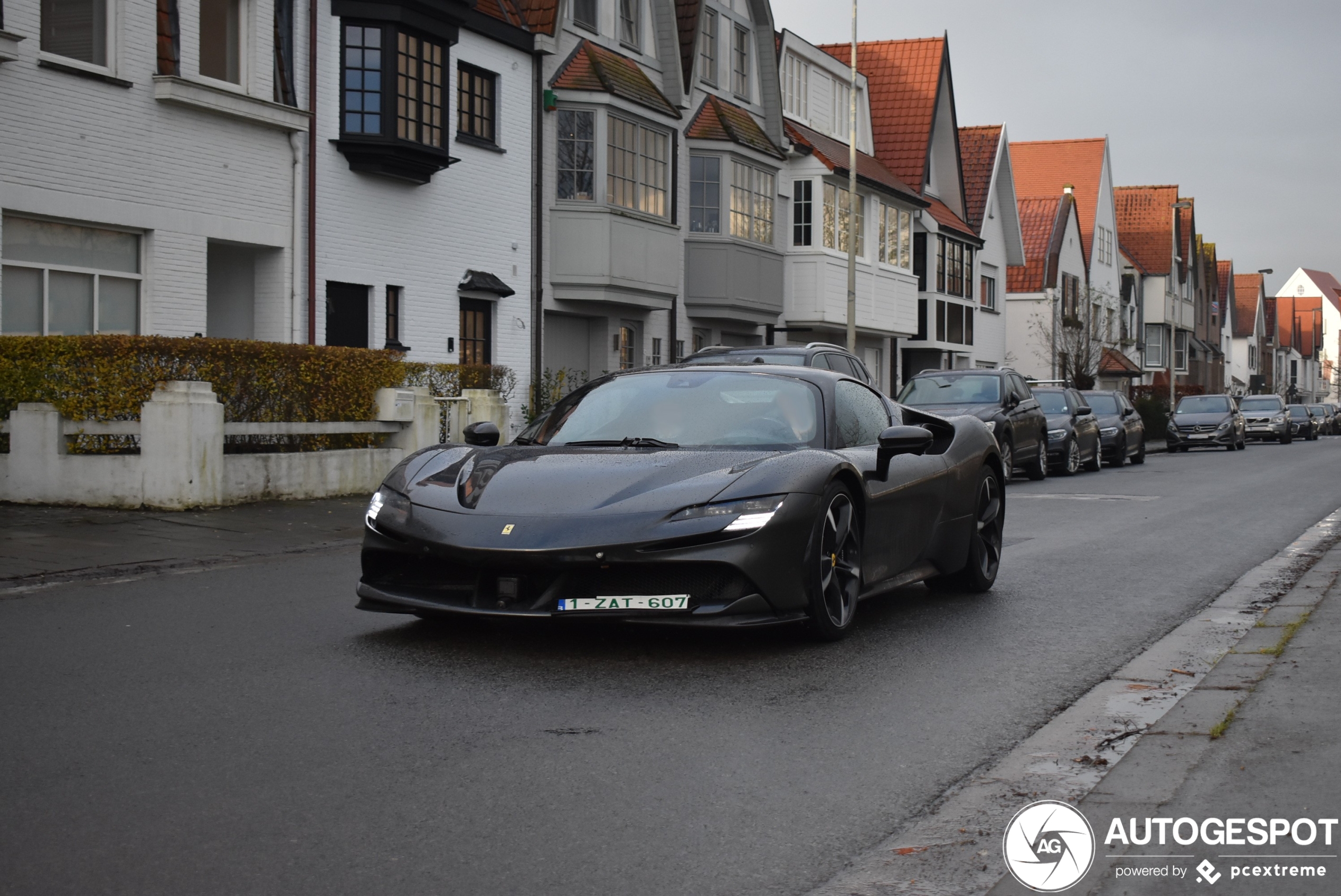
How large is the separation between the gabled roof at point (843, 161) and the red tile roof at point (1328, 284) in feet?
467

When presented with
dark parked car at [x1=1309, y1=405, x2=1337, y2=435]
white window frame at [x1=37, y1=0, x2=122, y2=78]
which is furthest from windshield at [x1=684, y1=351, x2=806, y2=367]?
dark parked car at [x1=1309, y1=405, x2=1337, y2=435]

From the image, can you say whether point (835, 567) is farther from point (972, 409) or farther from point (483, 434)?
point (972, 409)

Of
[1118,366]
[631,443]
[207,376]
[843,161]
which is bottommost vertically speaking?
[631,443]

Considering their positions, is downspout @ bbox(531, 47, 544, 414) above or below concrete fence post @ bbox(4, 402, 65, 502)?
above

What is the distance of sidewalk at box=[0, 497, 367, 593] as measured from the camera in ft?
31.7

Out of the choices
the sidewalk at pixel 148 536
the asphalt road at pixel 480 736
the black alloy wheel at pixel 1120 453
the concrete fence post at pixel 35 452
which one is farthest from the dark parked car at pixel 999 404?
the asphalt road at pixel 480 736

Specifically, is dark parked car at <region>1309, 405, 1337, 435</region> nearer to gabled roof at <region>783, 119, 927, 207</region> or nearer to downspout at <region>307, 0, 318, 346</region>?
gabled roof at <region>783, 119, 927, 207</region>

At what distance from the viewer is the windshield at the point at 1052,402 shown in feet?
88.1

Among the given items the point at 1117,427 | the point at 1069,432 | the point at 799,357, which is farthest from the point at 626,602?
the point at 1117,427

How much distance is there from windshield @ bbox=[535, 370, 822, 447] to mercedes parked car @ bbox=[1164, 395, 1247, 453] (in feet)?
113

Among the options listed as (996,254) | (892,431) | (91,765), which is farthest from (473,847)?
(996,254)

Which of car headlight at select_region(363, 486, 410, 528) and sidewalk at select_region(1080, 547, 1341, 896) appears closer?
sidewalk at select_region(1080, 547, 1341, 896)

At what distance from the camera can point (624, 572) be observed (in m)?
6.29

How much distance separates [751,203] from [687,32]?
12.7ft
